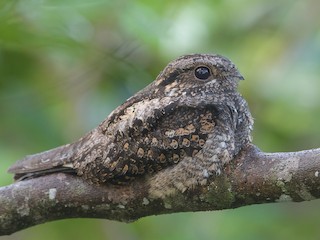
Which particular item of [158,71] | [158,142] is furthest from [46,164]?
[158,71]

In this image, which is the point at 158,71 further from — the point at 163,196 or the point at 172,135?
the point at 163,196

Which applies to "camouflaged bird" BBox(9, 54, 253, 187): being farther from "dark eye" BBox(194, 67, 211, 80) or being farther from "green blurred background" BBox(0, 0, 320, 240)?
"green blurred background" BBox(0, 0, 320, 240)

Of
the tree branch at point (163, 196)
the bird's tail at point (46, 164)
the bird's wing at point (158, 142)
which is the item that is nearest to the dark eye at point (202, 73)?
the bird's wing at point (158, 142)

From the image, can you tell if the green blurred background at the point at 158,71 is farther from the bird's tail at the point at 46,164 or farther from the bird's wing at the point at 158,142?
the bird's wing at the point at 158,142

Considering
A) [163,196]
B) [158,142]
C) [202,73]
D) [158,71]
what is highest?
[158,71]

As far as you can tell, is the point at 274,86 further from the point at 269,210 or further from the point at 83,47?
the point at 83,47

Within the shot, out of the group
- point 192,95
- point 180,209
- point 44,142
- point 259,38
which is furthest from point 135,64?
point 180,209
